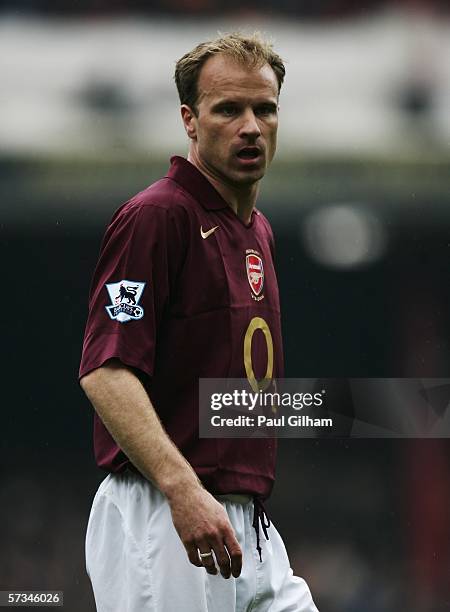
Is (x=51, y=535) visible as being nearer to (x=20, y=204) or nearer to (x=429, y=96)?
(x=20, y=204)

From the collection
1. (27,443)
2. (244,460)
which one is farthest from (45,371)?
(244,460)

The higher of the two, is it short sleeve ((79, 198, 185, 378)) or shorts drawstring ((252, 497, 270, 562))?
short sleeve ((79, 198, 185, 378))

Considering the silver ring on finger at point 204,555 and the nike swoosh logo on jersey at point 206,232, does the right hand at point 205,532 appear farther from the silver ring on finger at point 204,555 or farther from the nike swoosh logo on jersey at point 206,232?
the nike swoosh logo on jersey at point 206,232

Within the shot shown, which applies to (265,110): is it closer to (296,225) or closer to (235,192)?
(235,192)

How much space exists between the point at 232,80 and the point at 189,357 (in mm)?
627

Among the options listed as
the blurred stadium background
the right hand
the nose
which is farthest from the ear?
the blurred stadium background

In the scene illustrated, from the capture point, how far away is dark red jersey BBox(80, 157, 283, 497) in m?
2.55

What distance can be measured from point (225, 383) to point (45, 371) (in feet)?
14.1

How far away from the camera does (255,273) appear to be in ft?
9.23

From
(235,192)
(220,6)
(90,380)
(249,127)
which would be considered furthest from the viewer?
(220,6)

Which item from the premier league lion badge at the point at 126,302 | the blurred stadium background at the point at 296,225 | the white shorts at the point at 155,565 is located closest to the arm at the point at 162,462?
the premier league lion badge at the point at 126,302

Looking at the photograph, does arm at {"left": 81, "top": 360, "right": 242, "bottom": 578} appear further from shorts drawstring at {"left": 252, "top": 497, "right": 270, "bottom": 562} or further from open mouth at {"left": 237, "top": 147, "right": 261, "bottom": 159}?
open mouth at {"left": 237, "top": 147, "right": 261, "bottom": 159}

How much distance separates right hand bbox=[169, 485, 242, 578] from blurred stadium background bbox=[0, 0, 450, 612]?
4487mm

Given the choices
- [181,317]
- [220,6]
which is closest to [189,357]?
[181,317]
